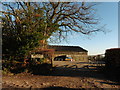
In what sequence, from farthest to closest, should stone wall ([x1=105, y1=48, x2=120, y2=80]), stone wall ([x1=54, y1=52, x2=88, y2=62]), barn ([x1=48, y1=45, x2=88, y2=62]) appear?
barn ([x1=48, y1=45, x2=88, y2=62]) → stone wall ([x1=54, y1=52, x2=88, y2=62]) → stone wall ([x1=105, y1=48, x2=120, y2=80])

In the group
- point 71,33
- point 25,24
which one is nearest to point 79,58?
point 71,33

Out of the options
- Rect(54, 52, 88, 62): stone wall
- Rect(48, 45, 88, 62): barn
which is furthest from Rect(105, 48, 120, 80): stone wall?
Rect(48, 45, 88, 62): barn

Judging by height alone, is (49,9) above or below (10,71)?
above

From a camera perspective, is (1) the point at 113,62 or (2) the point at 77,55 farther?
(2) the point at 77,55

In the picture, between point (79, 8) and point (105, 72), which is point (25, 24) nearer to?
point (105, 72)

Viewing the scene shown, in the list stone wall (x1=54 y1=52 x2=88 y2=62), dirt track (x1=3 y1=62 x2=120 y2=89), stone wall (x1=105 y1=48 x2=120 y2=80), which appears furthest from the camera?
stone wall (x1=54 y1=52 x2=88 y2=62)

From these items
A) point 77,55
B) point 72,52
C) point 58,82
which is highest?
point 58,82

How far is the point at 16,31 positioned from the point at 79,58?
25970 millimetres

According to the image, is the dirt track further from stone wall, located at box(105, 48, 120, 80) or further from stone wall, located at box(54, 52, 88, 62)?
stone wall, located at box(54, 52, 88, 62)

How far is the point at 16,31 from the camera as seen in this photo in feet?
29.4

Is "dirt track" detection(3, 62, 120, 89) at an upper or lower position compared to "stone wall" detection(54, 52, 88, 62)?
upper

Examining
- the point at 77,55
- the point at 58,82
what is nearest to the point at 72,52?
the point at 77,55

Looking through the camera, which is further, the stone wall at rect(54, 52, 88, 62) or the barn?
the barn

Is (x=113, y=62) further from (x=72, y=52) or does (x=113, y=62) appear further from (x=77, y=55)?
(x=72, y=52)
